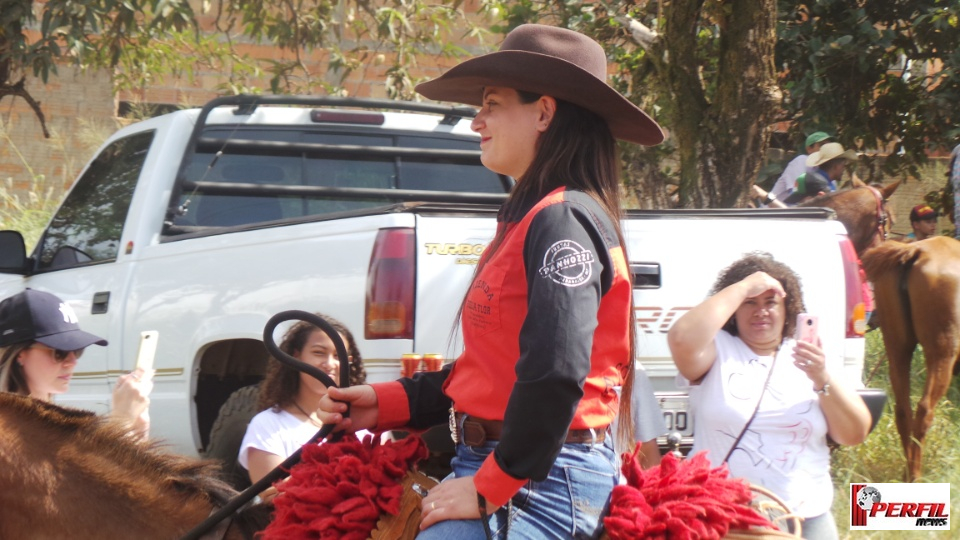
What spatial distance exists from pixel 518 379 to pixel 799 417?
244cm

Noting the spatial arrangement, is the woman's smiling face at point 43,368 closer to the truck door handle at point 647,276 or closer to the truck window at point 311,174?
the truck window at point 311,174

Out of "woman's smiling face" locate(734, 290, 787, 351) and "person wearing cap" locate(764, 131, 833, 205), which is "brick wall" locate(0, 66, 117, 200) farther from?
"woman's smiling face" locate(734, 290, 787, 351)

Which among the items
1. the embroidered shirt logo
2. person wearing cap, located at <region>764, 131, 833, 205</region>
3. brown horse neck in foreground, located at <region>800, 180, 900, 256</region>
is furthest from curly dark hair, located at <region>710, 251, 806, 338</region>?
person wearing cap, located at <region>764, 131, 833, 205</region>

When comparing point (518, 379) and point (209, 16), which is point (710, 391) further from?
point (209, 16)

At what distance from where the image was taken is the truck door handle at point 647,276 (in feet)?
15.5

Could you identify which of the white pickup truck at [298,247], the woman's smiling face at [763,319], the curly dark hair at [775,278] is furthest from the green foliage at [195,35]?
the woman's smiling face at [763,319]

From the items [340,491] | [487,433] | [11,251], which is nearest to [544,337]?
[487,433]

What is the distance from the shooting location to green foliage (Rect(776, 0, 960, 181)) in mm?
10781

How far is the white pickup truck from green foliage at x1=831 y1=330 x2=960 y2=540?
1325 millimetres

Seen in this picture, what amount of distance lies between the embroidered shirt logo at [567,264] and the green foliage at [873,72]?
9.24m

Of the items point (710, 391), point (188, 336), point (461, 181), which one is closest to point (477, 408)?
point (710, 391)

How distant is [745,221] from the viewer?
4.91 meters

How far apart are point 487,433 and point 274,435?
7.23 ft

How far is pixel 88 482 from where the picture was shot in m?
2.43
